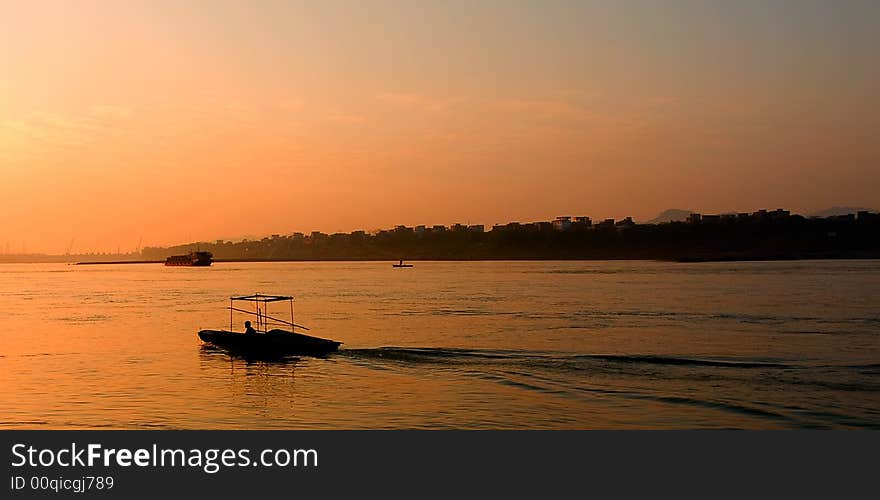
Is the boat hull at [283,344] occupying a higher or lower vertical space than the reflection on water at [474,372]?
higher

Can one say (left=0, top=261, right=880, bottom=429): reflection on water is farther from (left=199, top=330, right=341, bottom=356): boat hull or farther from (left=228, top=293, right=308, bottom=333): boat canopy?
(left=228, top=293, right=308, bottom=333): boat canopy

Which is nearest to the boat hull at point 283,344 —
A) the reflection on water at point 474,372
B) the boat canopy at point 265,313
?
the reflection on water at point 474,372

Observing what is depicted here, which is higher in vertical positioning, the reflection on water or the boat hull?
the boat hull

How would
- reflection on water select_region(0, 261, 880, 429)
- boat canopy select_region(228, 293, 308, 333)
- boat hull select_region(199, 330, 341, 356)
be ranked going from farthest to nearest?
1. boat canopy select_region(228, 293, 308, 333)
2. boat hull select_region(199, 330, 341, 356)
3. reflection on water select_region(0, 261, 880, 429)

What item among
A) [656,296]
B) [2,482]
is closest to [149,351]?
[2,482]

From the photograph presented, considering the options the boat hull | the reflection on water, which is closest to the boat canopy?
the boat hull

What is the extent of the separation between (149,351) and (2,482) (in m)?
42.0

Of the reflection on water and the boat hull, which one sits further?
the boat hull

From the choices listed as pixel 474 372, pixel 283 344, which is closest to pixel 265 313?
pixel 283 344

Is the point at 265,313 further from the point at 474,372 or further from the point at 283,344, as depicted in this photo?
the point at 474,372

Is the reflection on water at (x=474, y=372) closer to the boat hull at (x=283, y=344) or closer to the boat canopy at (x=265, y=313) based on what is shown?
the boat hull at (x=283, y=344)

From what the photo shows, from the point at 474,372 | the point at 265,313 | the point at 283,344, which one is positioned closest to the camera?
the point at 474,372

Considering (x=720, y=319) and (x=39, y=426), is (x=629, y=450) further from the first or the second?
(x=720, y=319)

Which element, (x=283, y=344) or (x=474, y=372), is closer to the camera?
(x=474, y=372)
